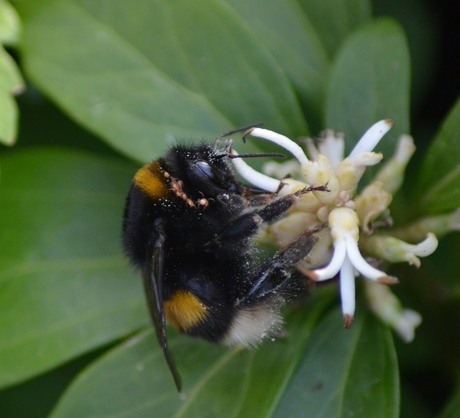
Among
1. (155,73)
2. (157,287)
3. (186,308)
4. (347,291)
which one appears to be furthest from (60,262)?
(347,291)

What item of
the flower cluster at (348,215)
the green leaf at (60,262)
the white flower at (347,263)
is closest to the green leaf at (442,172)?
the flower cluster at (348,215)

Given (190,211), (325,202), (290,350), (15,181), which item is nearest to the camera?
(190,211)

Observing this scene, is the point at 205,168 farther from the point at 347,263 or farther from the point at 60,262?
the point at 60,262

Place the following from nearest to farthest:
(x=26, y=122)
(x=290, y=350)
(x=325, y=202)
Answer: (x=325, y=202) < (x=290, y=350) < (x=26, y=122)

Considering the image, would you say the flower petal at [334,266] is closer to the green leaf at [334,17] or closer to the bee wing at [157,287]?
the bee wing at [157,287]

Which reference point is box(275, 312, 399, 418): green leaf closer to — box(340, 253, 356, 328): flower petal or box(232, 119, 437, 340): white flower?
box(232, 119, 437, 340): white flower

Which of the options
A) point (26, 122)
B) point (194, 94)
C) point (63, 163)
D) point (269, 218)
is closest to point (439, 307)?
point (269, 218)

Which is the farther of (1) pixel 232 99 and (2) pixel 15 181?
(2) pixel 15 181

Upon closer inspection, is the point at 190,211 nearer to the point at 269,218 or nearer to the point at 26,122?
the point at 269,218
